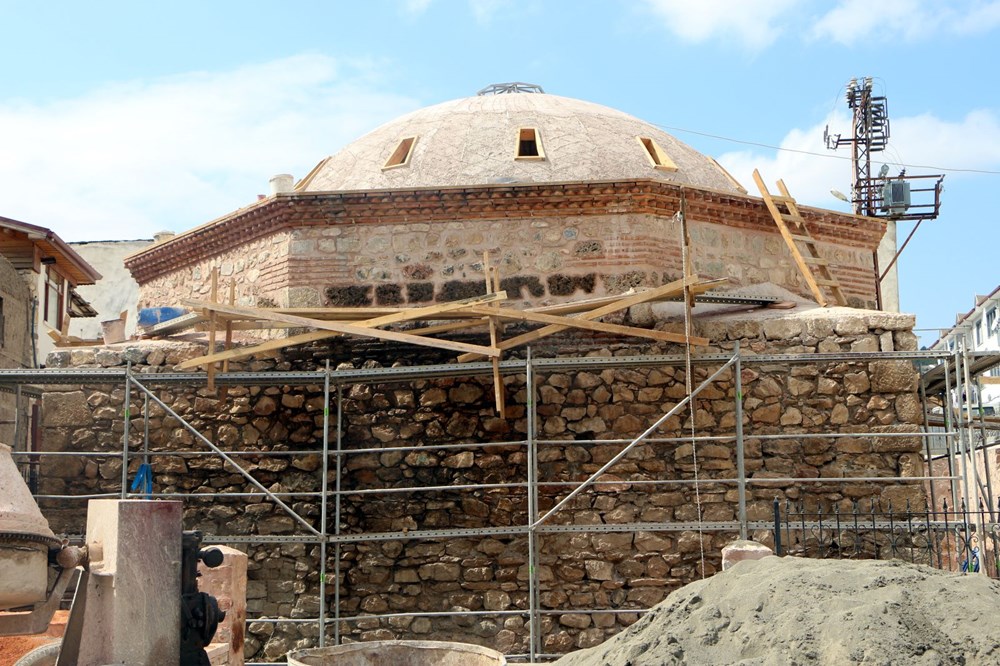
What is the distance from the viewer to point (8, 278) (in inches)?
782

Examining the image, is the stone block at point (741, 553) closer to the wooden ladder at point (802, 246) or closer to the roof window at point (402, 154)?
the wooden ladder at point (802, 246)

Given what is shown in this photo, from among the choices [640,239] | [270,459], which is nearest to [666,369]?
[640,239]

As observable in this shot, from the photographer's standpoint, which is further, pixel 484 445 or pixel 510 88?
pixel 510 88

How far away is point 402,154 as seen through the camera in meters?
13.2

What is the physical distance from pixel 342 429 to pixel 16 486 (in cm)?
481

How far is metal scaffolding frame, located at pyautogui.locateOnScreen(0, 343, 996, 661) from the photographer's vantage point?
31.9 feet

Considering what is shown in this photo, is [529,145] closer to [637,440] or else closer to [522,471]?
[522,471]

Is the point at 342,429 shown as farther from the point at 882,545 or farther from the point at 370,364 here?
the point at 882,545

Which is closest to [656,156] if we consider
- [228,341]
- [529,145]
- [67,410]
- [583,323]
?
[529,145]

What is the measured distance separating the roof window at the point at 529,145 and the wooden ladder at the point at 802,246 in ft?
7.74

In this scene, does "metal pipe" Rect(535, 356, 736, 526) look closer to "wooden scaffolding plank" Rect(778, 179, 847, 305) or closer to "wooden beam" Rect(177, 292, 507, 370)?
"wooden beam" Rect(177, 292, 507, 370)

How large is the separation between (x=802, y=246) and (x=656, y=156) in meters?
1.93

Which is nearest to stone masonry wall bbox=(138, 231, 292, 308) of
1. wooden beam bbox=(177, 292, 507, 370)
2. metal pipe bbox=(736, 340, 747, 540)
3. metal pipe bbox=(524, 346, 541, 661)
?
wooden beam bbox=(177, 292, 507, 370)

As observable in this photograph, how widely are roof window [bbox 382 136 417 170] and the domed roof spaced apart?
1 centimetres
